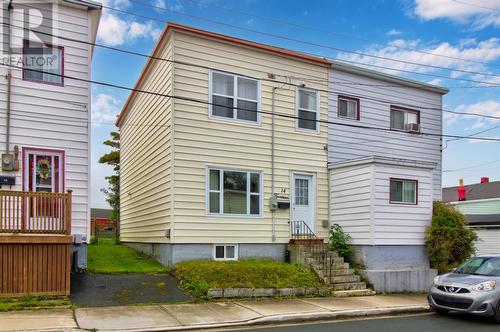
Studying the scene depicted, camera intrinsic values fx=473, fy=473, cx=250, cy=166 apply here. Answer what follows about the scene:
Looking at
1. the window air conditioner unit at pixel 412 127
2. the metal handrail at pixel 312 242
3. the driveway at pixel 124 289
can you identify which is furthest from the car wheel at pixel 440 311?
the window air conditioner unit at pixel 412 127

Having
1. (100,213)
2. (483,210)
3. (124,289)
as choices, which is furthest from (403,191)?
(100,213)

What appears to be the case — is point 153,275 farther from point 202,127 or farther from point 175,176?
point 202,127

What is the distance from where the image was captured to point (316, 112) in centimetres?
1692

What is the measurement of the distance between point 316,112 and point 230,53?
382 centimetres

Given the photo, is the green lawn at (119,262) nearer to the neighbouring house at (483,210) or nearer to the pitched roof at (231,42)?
the pitched roof at (231,42)

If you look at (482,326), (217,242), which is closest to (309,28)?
(217,242)

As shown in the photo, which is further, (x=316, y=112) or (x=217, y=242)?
(x=316, y=112)

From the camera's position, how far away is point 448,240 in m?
15.1

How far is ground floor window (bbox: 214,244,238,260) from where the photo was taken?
47.4ft

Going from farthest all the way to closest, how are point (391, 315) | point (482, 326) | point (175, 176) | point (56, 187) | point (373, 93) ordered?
point (373, 93) → point (175, 176) → point (56, 187) → point (391, 315) → point (482, 326)

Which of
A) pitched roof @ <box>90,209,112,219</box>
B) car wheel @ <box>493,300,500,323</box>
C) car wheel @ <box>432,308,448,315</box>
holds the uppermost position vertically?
car wheel @ <box>493,300,500,323</box>

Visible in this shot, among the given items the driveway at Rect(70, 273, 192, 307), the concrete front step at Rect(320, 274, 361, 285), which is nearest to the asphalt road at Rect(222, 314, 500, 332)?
the concrete front step at Rect(320, 274, 361, 285)

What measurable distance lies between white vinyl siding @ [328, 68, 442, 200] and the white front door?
4.23 feet
